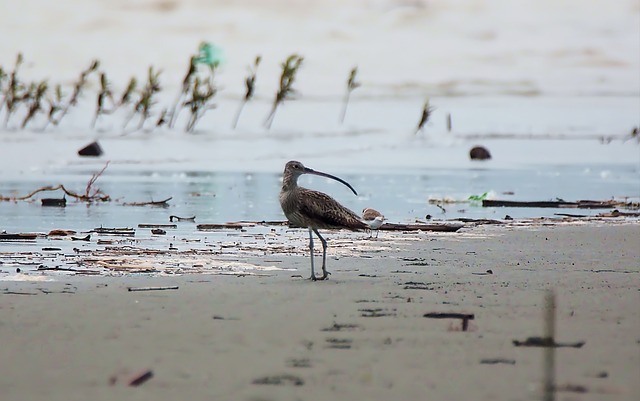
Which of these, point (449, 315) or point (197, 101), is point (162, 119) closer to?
point (197, 101)

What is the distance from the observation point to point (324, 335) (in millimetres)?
5508

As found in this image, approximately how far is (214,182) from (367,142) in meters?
26.8

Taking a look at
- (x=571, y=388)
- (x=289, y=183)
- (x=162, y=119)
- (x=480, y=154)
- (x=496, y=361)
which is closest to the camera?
(x=571, y=388)

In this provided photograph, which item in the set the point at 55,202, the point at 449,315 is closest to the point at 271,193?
the point at 55,202

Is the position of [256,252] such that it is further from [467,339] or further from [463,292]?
[467,339]

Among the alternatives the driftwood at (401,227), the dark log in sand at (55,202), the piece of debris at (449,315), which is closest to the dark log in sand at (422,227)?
the driftwood at (401,227)

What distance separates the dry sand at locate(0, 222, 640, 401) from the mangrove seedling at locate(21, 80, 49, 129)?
3988 centimetres

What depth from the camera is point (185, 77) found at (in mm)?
49531

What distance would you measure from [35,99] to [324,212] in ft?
132

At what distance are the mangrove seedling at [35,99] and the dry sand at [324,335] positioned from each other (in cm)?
3988

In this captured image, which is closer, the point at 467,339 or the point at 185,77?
the point at 467,339

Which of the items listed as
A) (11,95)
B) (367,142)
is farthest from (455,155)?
(11,95)

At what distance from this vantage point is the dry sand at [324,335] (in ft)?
14.6

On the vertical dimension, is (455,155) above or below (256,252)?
above
